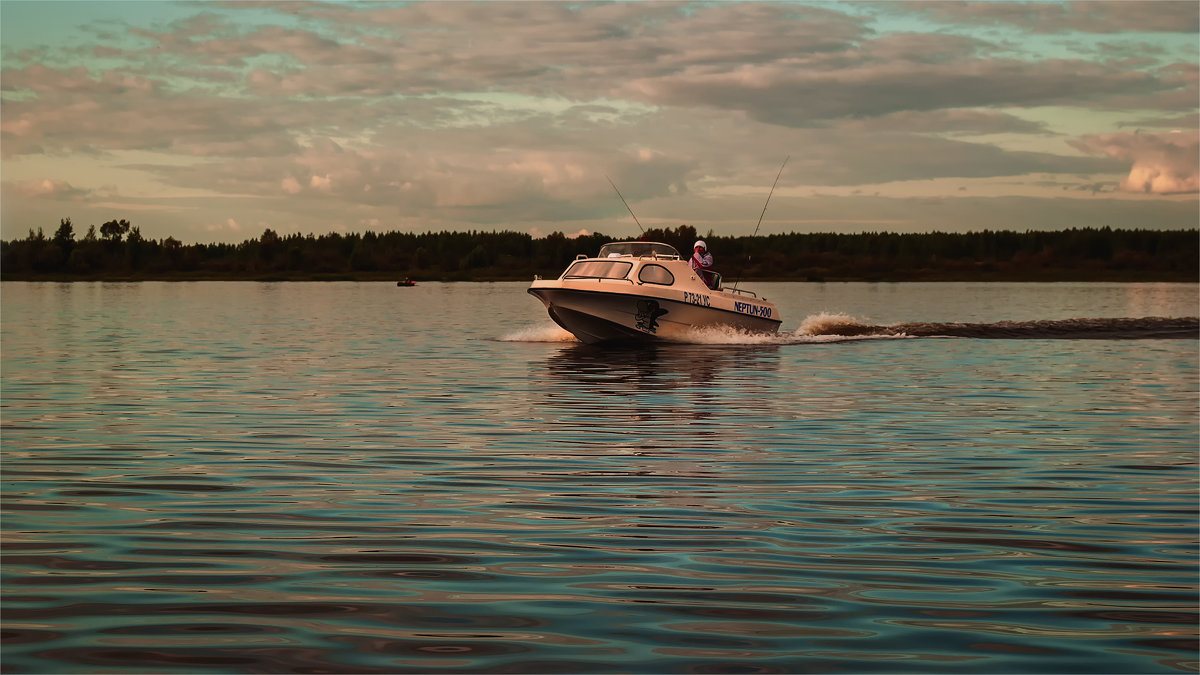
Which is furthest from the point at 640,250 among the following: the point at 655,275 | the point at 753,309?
the point at 753,309

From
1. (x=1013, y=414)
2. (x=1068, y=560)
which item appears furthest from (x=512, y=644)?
(x=1013, y=414)

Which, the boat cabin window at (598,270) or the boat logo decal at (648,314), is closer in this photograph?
the boat logo decal at (648,314)

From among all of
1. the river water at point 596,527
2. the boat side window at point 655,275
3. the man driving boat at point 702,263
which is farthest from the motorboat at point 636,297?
the river water at point 596,527

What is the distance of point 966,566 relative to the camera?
8289mm

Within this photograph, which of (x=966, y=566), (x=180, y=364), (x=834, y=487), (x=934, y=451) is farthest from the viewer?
(x=180, y=364)

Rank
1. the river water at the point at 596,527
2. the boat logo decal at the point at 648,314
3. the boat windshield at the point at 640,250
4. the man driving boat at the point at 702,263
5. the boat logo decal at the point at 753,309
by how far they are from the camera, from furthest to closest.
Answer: the boat logo decal at the point at 753,309 < the man driving boat at the point at 702,263 < the boat windshield at the point at 640,250 < the boat logo decal at the point at 648,314 < the river water at the point at 596,527

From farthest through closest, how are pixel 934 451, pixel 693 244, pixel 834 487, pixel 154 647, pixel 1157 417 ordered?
pixel 693 244 < pixel 1157 417 < pixel 934 451 < pixel 834 487 < pixel 154 647

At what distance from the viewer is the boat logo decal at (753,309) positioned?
3600 centimetres

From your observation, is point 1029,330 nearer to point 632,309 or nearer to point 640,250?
point 640,250

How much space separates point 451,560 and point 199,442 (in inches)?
292

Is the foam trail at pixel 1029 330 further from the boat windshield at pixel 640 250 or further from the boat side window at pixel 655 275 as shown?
the boat side window at pixel 655 275

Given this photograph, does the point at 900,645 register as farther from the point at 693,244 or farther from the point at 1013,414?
the point at 693,244

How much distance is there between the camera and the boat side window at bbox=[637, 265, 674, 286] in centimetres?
3409

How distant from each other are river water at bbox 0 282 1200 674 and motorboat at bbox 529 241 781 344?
1088cm
